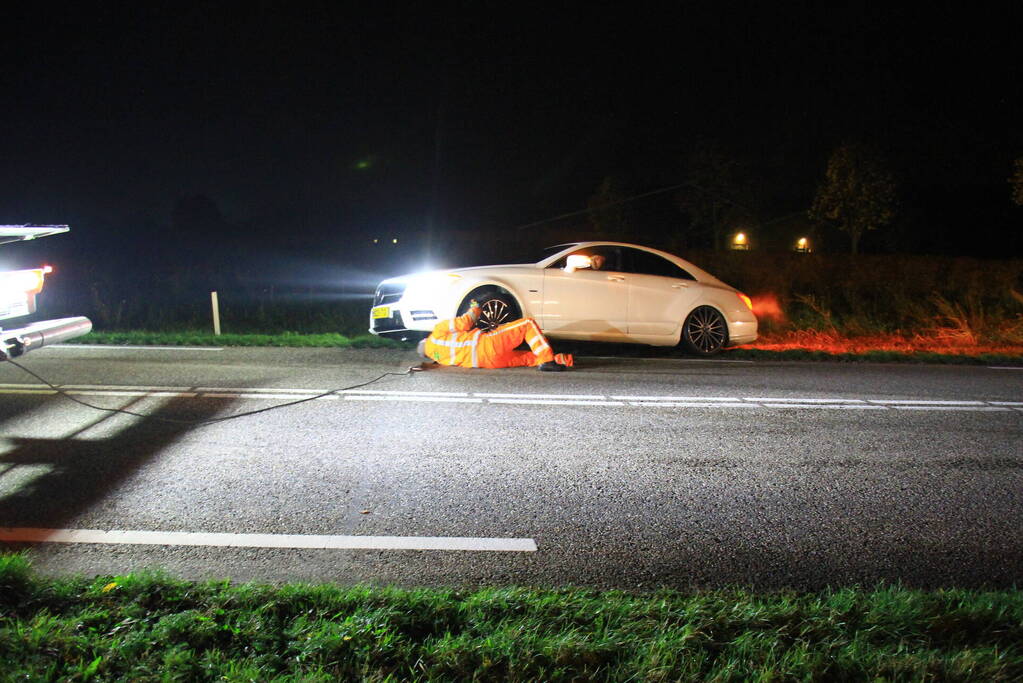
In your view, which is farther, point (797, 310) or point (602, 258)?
point (797, 310)

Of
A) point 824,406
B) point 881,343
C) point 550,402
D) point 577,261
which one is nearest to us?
point 550,402

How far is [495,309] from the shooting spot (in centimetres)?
991

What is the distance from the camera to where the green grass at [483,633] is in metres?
2.61

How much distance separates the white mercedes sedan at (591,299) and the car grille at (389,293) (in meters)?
0.02

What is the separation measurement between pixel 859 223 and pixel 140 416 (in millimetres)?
45492

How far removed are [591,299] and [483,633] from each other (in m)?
7.59

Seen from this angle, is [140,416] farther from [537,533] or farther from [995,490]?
[995,490]

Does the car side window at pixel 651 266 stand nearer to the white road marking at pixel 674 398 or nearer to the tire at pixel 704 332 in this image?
the tire at pixel 704 332

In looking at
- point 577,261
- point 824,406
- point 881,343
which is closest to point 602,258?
point 577,261

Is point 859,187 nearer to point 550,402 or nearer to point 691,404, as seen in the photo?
point 691,404

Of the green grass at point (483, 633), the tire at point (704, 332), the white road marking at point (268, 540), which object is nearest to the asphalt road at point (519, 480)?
the white road marking at point (268, 540)

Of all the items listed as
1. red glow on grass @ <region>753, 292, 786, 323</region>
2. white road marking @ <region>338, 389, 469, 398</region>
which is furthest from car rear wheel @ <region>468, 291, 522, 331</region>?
red glow on grass @ <region>753, 292, 786, 323</region>

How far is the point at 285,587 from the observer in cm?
311

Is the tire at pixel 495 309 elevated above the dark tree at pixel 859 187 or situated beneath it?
situated beneath
